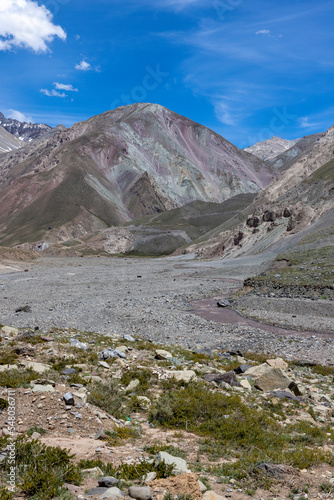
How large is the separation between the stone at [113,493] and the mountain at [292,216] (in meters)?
48.3

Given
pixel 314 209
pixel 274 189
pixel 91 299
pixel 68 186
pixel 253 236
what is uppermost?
pixel 68 186

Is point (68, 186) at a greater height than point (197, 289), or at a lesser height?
greater

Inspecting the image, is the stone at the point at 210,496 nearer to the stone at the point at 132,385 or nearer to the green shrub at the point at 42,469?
the green shrub at the point at 42,469

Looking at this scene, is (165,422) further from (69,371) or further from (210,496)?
(69,371)

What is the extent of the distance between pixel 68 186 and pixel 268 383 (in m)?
194

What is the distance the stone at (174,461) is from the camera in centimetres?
609

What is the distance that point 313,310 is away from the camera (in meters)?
26.6

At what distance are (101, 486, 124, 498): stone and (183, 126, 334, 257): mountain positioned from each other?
4835 cm

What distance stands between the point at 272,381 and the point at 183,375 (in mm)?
3192

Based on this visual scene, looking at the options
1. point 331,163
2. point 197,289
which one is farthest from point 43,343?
point 331,163

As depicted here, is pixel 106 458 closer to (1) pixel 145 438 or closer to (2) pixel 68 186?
(1) pixel 145 438

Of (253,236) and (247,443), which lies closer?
(247,443)

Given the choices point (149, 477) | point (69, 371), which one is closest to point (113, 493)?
point (149, 477)

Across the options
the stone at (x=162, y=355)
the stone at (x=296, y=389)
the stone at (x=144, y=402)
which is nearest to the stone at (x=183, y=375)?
the stone at (x=144, y=402)
